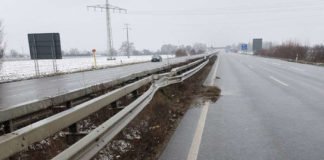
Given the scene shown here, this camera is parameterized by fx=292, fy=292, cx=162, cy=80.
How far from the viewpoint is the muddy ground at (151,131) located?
4.79 m

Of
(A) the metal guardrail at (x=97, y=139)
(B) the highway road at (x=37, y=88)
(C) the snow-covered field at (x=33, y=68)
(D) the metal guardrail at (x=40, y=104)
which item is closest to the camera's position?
(A) the metal guardrail at (x=97, y=139)

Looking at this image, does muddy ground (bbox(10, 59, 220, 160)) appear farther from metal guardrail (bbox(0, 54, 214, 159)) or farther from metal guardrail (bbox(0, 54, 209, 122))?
metal guardrail (bbox(0, 54, 209, 122))

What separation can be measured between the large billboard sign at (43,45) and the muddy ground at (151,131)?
837 inches

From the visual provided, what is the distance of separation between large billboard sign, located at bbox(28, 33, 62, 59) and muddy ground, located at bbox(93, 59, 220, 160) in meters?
21.3

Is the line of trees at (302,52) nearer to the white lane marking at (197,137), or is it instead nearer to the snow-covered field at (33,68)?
the snow-covered field at (33,68)

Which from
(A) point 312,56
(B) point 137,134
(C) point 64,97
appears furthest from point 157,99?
(A) point 312,56

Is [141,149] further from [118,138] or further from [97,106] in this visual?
[97,106]

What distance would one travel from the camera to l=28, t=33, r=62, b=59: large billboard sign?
28469 mm

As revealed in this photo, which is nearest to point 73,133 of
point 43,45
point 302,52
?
point 43,45

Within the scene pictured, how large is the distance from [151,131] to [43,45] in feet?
83.9

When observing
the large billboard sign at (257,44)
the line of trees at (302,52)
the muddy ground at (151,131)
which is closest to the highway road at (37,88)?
the muddy ground at (151,131)

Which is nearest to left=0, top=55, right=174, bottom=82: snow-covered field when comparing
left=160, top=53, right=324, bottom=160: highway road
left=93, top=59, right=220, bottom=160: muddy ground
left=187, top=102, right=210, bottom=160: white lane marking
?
left=93, top=59, right=220, bottom=160: muddy ground

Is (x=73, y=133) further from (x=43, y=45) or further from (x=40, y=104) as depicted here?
(x=43, y=45)

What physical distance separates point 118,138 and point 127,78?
389 centimetres
